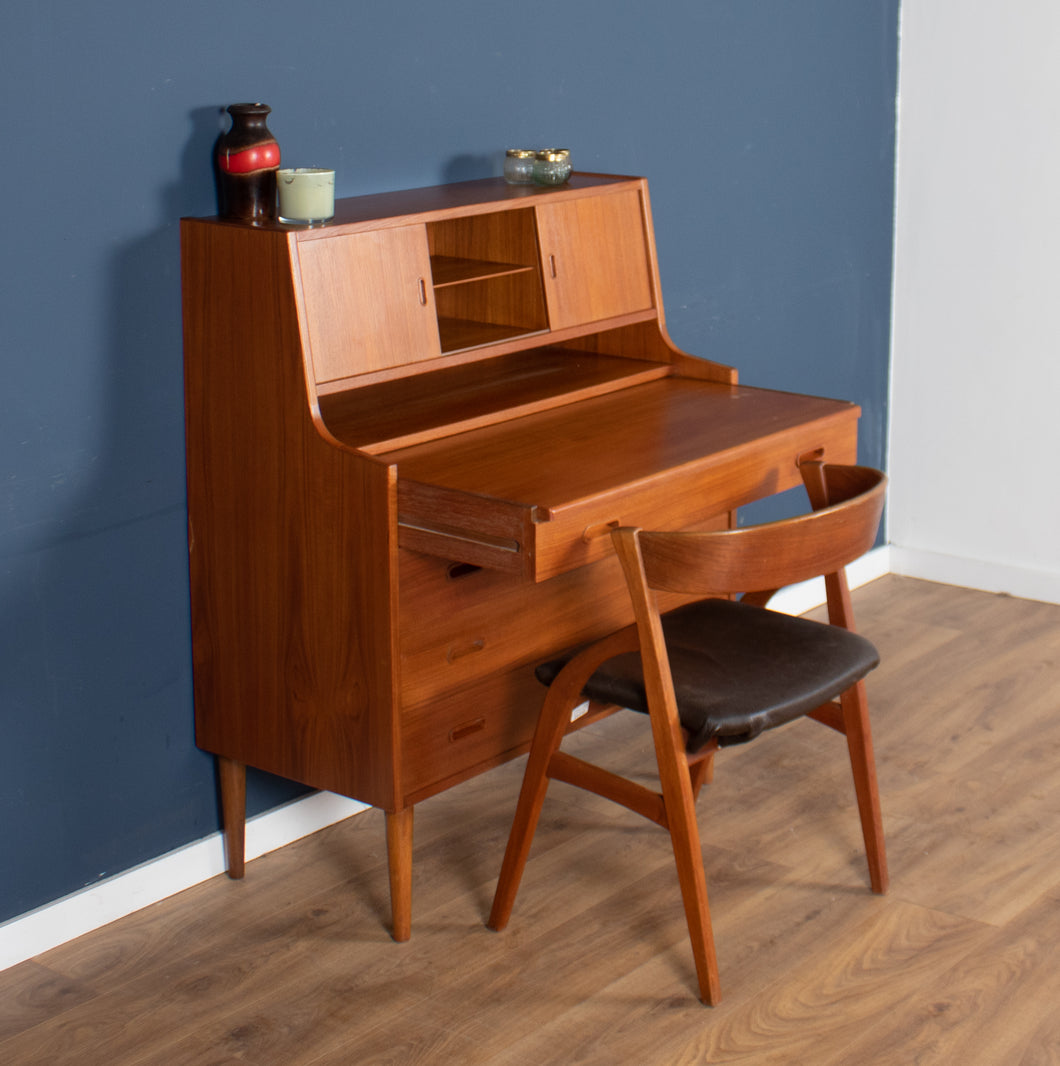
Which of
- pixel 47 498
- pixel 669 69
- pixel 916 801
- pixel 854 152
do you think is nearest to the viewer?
pixel 47 498

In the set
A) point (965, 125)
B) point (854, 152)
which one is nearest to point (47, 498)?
point (854, 152)

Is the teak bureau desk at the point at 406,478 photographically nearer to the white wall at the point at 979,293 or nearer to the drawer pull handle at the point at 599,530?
the drawer pull handle at the point at 599,530

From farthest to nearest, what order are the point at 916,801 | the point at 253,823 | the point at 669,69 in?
the point at 669,69 < the point at 916,801 < the point at 253,823

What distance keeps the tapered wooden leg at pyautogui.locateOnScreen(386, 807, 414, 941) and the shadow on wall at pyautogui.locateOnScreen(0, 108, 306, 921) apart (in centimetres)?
47

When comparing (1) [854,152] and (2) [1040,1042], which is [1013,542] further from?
(2) [1040,1042]

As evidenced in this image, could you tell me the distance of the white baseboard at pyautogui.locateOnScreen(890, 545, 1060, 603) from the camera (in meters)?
4.18

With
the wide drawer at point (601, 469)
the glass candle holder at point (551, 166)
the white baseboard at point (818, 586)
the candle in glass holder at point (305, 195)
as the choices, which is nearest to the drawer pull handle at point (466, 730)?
the wide drawer at point (601, 469)

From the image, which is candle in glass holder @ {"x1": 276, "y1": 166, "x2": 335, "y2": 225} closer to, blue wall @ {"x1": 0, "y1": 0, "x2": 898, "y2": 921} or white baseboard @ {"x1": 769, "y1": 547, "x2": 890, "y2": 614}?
blue wall @ {"x1": 0, "y1": 0, "x2": 898, "y2": 921}

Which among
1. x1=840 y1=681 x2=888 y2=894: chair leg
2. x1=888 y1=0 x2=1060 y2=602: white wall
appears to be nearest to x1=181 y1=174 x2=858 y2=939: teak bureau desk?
x1=840 y1=681 x2=888 y2=894: chair leg

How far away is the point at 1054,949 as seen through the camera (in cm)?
250

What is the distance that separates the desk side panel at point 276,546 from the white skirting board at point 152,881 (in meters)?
0.23

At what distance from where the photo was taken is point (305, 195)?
7.96 ft

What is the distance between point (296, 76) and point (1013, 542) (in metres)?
2.52

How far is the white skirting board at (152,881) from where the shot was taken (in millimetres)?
2533
